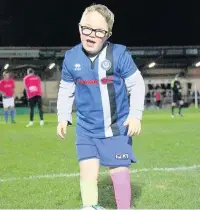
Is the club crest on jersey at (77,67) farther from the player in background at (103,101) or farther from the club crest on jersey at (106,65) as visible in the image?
the club crest on jersey at (106,65)

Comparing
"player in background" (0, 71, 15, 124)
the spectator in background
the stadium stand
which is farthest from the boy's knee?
the stadium stand

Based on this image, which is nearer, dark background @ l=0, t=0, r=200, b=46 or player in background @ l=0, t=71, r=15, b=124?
player in background @ l=0, t=71, r=15, b=124

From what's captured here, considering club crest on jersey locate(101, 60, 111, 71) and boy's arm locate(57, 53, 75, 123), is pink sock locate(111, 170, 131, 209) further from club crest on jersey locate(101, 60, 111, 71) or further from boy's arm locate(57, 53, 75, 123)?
→ club crest on jersey locate(101, 60, 111, 71)

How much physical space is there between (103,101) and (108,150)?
40cm

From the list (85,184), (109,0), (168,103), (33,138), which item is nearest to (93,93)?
(85,184)

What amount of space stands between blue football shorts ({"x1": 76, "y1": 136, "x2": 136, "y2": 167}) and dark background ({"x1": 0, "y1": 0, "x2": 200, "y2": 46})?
45.7 metres

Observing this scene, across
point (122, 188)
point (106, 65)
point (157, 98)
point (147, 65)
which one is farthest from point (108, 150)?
point (147, 65)

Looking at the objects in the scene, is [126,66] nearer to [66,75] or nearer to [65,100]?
[66,75]

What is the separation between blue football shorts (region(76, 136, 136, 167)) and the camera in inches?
174

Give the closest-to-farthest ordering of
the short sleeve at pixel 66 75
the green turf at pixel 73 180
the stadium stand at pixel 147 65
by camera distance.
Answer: the short sleeve at pixel 66 75
the green turf at pixel 73 180
the stadium stand at pixel 147 65

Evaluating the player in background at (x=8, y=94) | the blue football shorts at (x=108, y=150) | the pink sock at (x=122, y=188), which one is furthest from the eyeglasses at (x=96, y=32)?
the player in background at (x=8, y=94)

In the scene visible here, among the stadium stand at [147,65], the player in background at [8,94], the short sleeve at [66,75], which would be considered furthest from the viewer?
the stadium stand at [147,65]

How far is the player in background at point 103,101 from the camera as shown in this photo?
4.34m

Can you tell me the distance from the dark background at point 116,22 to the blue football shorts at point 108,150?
45.7 metres
